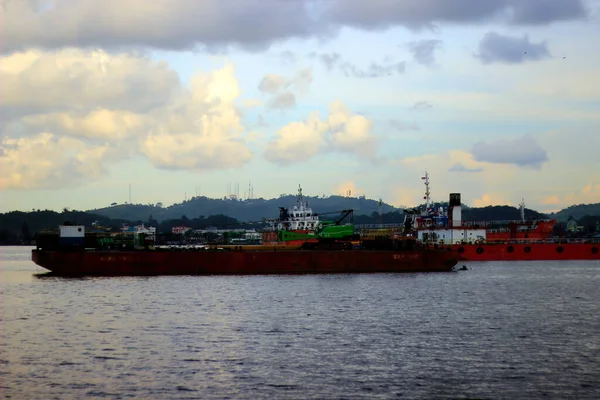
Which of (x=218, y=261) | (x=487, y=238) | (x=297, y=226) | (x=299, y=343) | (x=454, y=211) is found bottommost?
(x=299, y=343)

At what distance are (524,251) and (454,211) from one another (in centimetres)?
1433

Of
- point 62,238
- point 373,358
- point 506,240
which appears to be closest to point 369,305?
point 373,358

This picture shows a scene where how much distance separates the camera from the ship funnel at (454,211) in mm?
131625

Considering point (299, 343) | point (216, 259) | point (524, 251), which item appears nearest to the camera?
point (299, 343)

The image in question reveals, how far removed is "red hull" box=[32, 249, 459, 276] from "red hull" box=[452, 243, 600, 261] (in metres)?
39.4

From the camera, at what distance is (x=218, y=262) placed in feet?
295

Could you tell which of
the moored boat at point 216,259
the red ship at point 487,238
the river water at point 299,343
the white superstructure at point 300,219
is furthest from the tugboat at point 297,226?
the river water at point 299,343

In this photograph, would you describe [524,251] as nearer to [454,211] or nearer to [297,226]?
[454,211]

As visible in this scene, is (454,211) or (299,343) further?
(454,211)

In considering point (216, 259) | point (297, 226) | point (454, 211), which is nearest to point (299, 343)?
point (216, 259)

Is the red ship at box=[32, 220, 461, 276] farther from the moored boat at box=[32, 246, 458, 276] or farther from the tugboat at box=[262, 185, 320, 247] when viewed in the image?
the tugboat at box=[262, 185, 320, 247]

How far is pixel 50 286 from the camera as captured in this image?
78312 millimetres

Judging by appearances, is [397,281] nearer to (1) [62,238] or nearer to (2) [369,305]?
(2) [369,305]

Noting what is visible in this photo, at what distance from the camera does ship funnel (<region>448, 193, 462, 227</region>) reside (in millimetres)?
131625
